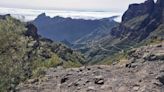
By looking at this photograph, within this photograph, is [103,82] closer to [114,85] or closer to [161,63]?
[114,85]

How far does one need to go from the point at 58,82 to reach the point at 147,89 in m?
12.9

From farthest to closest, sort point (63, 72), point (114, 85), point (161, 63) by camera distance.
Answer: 1. point (63, 72)
2. point (161, 63)
3. point (114, 85)

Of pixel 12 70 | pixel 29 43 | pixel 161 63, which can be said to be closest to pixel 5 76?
pixel 12 70

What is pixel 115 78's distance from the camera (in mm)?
44500

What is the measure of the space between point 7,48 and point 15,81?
379 centimetres

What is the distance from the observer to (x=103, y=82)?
4372 centimetres

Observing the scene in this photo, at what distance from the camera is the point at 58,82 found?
48.6 m

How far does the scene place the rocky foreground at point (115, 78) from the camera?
41.2m

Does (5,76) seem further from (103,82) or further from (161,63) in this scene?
(161,63)

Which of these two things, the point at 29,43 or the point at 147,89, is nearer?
the point at 147,89

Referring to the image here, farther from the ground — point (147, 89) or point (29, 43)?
point (29, 43)

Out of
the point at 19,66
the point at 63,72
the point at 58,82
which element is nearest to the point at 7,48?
the point at 19,66

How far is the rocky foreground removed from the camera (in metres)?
41.2

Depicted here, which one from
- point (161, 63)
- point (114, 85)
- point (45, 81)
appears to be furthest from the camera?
point (45, 81)
